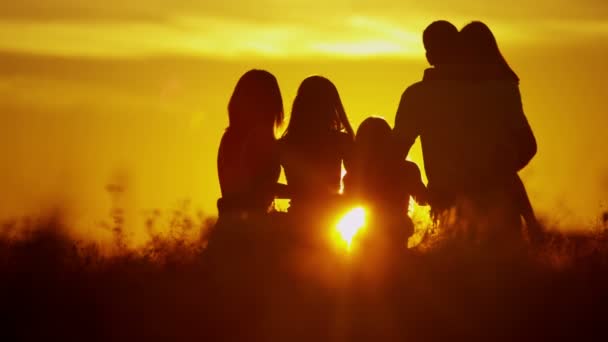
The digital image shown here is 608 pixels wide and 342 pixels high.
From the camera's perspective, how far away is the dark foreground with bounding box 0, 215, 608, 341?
9656 mm

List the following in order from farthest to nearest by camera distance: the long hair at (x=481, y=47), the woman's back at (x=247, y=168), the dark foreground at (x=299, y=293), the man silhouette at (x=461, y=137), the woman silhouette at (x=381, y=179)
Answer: the man silhouette at (x=461, y=137) < the long hair at (x=481, y=47) < the woman's back at (x=247, y=168) < the woman silhouette at (x=381, y=179) < the dark foreground at (x=299, y=293)

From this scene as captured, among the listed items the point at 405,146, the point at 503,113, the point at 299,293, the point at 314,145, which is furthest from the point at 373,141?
the point at 299,293

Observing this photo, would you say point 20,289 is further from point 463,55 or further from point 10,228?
point 463,55

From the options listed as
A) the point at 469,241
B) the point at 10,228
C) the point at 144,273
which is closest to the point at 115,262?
the point at 144,273

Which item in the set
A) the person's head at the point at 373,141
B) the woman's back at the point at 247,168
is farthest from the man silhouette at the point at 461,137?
the woman's back at the point at 247,168

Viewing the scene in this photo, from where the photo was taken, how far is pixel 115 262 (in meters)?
11.2

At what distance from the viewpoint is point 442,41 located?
41.5ft

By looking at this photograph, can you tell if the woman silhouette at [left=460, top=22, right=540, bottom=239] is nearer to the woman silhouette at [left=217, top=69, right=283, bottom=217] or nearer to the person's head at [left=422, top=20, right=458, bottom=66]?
the person's head at [left=422, top=20, right=458, bottom=66]

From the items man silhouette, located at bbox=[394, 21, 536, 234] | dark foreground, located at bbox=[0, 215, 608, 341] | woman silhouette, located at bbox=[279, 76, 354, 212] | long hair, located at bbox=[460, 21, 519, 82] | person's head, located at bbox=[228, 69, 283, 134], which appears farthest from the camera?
man silhouette, located at bbox=[394, 21, 536, 234]

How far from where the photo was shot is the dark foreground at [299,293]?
9656 millimetres

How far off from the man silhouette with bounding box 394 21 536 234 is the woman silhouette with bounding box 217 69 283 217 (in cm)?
151

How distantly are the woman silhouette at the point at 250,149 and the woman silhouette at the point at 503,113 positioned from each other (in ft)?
6.07

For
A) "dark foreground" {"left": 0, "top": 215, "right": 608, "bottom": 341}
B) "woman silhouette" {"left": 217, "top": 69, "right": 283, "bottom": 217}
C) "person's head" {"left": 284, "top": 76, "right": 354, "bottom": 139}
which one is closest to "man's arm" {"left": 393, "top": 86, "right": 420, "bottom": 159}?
"person's head" {"left": 284, "top": 76, "right": 354, "bottom": 139}

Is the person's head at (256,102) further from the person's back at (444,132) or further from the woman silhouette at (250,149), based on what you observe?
the person's back at (444,132)
